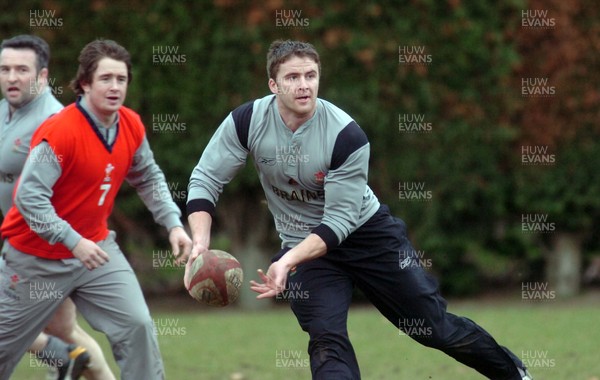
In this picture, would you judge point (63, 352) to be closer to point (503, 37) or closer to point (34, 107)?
point (34, 107)

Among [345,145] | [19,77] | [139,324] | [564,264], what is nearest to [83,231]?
[139,324]

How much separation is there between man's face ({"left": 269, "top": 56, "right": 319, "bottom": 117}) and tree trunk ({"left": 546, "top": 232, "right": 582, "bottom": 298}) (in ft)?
29.2

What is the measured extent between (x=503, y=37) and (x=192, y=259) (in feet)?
27.5

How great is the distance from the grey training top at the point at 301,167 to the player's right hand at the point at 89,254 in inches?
22.3

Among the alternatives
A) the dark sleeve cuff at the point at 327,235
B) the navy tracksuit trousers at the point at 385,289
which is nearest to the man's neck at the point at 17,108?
the navy tracksuit trousers at the point at 385,289

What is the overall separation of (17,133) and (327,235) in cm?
236

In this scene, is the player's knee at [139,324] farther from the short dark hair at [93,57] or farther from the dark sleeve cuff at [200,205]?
the short dark hair at [93,57]

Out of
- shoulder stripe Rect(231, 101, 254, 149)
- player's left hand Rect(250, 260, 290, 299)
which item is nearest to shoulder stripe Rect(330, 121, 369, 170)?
shoulder stripe Rect(231, 101, 254, 149)

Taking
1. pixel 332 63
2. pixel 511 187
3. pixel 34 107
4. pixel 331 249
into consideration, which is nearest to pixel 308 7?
pixel 332 63

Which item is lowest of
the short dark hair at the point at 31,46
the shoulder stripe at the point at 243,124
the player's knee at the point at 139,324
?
the player's knee at the point at 139,324

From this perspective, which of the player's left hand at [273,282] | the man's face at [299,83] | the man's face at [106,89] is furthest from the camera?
the man's face at [106,89]

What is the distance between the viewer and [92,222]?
21.8ft

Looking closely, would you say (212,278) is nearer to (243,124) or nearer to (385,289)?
(243,124)

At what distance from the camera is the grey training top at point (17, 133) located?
7031mm
